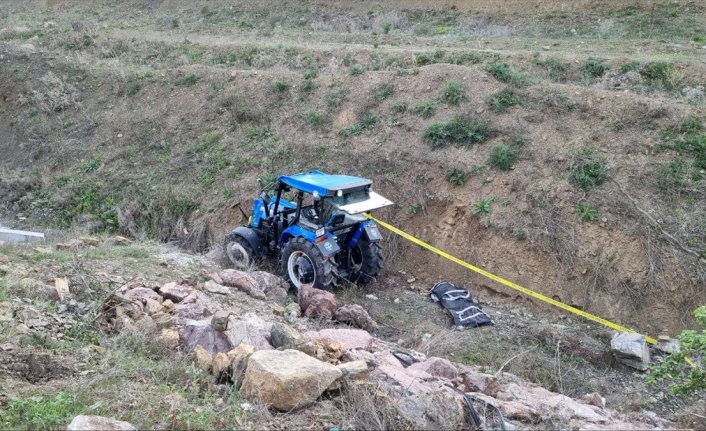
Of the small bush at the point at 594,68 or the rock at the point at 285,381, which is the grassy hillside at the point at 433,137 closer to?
the small bush at the point at 594,68

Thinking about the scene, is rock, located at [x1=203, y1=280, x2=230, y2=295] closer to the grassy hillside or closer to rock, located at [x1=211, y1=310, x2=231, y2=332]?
rock, located at [x1=211, y1=310, x2=231, y2=332]

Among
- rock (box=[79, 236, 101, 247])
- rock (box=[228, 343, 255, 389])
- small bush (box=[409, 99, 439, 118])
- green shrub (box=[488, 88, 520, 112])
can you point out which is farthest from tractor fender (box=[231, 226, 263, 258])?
green shrub (box=[488, 88, 520, 112])

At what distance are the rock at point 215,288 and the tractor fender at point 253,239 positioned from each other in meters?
1.58

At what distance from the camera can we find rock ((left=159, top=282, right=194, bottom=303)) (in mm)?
7539

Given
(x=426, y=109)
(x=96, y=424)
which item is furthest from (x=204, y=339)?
(x=426, y=109)

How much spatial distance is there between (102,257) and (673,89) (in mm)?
11604

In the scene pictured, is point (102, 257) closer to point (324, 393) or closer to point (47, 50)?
point (324, 393)

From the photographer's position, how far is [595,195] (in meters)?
10.5

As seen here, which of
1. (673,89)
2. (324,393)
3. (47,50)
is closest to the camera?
(324,393)

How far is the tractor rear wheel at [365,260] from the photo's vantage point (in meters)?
9.91

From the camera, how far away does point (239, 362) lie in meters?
5.25

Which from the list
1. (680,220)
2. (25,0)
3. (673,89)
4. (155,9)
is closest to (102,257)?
(680,220)

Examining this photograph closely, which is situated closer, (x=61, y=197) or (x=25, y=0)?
(x=61, y=197)

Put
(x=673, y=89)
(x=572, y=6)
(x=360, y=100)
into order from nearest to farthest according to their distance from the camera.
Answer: (x=673, y=89) → (x=360, y=100) → (x=572, y=6)
